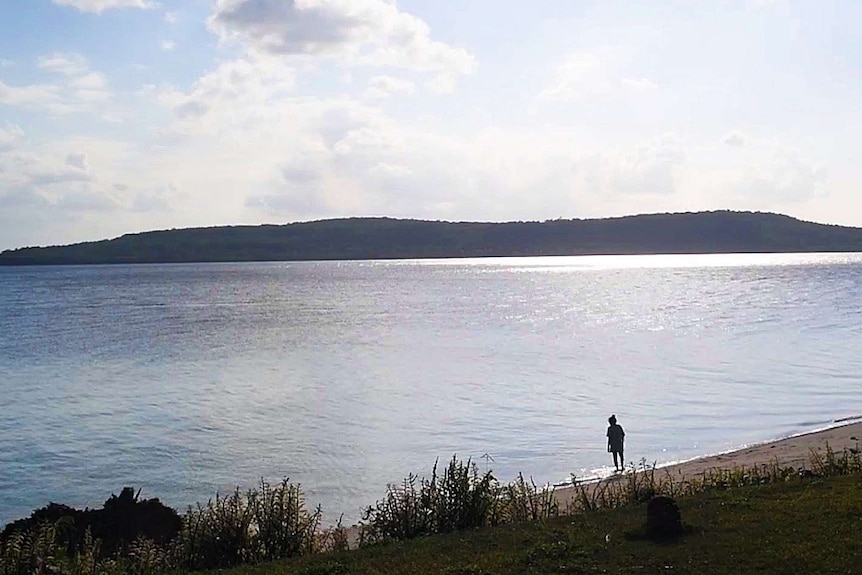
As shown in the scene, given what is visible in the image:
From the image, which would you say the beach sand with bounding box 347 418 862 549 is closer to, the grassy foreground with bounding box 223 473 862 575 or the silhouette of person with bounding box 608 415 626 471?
the silhouette of person with bounding box 608 415 626 471

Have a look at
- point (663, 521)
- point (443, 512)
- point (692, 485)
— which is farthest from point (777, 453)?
point (663, 521)

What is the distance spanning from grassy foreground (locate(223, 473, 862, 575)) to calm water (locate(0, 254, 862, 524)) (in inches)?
362

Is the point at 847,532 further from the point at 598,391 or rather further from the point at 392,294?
the point at 392,294

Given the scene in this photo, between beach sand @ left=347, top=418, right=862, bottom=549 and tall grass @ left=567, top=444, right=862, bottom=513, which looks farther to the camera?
beach sand @ left=347, top=418, right=862, bottom=549

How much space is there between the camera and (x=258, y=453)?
2491 centimetres

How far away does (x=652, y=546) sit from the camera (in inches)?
370

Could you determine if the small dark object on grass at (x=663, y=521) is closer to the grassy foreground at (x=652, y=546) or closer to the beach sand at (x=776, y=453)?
the grassy foreground at (x=652, y=546)

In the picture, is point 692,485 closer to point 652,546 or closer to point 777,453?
point 652,546

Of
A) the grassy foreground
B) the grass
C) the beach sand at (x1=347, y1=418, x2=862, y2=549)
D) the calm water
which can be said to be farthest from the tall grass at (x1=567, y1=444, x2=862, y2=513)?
the calm water

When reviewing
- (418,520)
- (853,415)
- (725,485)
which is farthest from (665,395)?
(418,520)

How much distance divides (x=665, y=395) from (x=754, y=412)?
459cm

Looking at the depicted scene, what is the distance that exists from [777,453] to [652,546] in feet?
45.4

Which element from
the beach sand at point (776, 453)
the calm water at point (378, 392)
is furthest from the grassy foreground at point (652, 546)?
the calm water at point (378, 392)

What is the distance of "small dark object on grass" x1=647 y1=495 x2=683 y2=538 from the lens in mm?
9656
